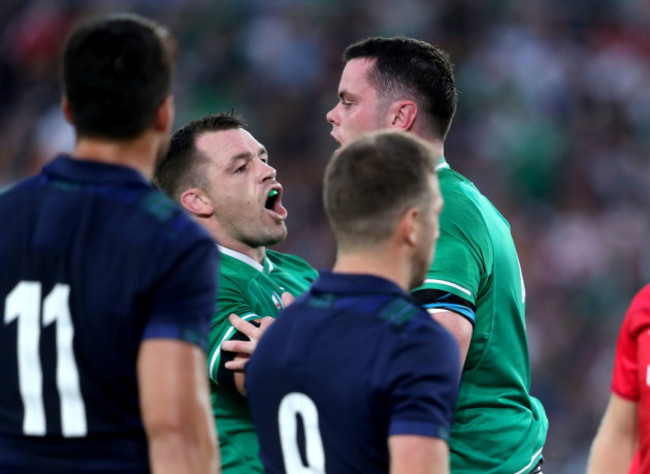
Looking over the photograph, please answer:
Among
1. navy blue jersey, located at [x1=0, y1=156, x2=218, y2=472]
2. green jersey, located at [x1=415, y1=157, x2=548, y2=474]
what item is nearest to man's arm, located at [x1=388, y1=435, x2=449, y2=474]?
navy blue jersey, located at [x1=0, y1=156, x2=218, y2=472]

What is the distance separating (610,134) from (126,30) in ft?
A: 33.6

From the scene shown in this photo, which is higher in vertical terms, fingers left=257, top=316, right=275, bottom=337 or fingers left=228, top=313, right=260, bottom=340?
fingers left=257, top=316, right=275, bottom=337

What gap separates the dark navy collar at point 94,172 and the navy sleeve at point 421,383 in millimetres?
732

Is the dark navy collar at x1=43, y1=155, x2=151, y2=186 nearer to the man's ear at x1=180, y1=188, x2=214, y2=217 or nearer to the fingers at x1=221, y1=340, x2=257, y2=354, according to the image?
the fingers at x1=221, y1=340, x2=257, y2=354

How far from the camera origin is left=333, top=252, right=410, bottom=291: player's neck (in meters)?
2.61

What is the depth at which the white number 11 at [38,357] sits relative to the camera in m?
2.40

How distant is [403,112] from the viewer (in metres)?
4.00

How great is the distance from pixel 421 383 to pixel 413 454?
159 millimetres

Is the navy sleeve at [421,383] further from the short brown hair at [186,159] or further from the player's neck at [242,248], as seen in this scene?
the short brown hair at [186,159]

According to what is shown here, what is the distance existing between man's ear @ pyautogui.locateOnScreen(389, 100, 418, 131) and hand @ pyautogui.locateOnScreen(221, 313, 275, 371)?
94 cm

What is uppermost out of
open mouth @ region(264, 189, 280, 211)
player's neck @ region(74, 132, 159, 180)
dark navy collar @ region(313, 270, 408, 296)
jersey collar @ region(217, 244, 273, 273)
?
player's neck @ region(74, 132, 159, 180)

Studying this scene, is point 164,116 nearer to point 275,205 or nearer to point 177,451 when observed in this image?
point 177,451

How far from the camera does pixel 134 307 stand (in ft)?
7.75

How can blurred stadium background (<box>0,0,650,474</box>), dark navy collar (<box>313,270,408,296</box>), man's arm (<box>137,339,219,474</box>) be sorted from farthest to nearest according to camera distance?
1. blurred stadium background (<box>0,0,650,474</box>)
2. dark navy collar (<box>313,270,408,296</box>)
3. man's arm (<box>137,339,219,474</box>)
